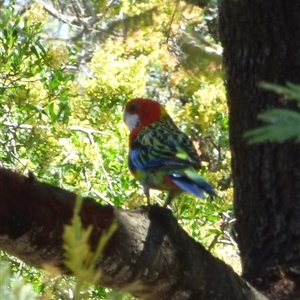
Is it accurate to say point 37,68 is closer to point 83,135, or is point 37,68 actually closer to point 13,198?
point 83,135

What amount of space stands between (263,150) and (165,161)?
1.26 ft

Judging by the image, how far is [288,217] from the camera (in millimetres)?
2939

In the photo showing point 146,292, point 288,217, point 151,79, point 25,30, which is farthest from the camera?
point 151,79

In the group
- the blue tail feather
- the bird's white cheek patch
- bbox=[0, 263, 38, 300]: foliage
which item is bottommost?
bbox=[0, 263, 38, 300]: foliage

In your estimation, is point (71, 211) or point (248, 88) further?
point (248, 88)

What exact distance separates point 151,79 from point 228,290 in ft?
20.9

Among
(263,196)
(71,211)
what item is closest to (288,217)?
(263,196)

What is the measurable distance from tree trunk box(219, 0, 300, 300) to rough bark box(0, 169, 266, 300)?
43cm

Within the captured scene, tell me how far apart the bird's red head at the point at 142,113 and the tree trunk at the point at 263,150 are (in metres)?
0.59

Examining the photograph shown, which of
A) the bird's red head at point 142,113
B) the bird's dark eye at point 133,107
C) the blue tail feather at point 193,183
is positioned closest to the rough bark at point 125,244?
the blue tail feather at point 193,183

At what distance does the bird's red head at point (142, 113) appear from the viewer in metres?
3.66

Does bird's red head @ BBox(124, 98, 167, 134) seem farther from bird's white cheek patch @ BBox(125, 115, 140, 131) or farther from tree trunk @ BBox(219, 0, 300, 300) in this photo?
tree trunk @ BBox(219, 0, 300, 300)

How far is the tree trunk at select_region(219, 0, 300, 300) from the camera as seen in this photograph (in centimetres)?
292

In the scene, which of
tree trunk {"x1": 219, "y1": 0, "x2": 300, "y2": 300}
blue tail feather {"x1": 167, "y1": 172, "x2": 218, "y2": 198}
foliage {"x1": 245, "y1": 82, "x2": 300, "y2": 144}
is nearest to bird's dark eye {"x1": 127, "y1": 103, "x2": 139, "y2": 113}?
tree trunk {"x1": 219, "y1": 0, "x2": 300, "y2": 300}
